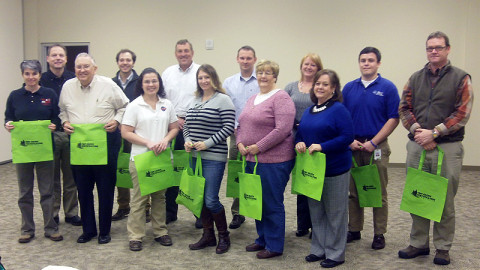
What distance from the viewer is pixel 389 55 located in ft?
21.8

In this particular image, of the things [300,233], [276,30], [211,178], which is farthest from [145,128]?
[276,30]

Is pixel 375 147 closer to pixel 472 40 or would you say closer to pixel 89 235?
pixel 89 235

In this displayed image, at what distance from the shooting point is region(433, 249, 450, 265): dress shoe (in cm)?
296

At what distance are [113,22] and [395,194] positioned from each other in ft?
17.3

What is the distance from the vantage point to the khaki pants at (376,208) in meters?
3.24

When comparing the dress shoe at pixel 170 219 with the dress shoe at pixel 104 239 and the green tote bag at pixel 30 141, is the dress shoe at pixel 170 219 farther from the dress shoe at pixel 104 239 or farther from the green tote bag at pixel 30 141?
the green tote bag at pixel 30 141

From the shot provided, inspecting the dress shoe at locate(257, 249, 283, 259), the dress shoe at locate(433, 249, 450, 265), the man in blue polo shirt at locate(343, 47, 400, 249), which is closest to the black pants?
the dress shoe at locate(257, 249, 283, 259)

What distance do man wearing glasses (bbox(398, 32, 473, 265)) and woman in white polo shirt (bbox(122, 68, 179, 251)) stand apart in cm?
182

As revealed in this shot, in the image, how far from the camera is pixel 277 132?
9.55ft

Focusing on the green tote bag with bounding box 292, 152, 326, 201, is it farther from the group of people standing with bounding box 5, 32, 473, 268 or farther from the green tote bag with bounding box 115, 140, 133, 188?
the green tote bag with bounding box 115, 140, 133, 188

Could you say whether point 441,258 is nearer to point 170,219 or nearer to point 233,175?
point 233,175

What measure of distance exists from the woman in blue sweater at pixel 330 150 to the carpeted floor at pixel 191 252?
7.7 inches

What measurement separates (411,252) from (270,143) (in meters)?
1.33

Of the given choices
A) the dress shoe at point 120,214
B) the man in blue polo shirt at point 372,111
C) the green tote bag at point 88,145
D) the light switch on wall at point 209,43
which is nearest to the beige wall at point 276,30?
the light switch on wall at point 209,43
